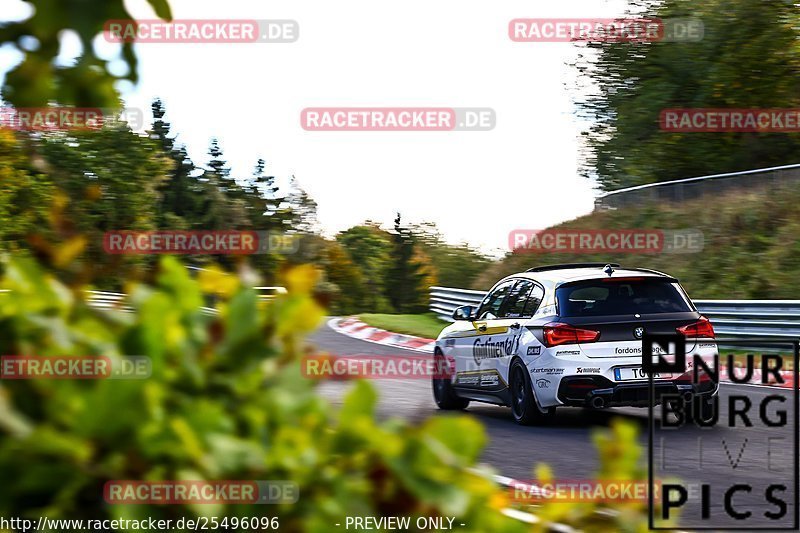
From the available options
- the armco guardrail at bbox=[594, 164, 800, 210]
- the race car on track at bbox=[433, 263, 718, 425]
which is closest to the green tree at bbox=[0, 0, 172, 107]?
the race car on track at bbox=[433, 263, 718, 425]

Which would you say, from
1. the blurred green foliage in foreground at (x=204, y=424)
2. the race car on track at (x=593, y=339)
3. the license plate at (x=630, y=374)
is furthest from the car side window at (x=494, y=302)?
the blurred green foliage in foreground at (x=204, y=424)

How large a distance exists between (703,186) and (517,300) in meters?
20.9

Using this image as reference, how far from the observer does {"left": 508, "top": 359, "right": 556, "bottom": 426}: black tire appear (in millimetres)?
11586

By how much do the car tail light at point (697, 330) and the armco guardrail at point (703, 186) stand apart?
18728 mm

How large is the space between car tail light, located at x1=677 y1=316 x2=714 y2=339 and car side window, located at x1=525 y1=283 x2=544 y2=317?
1.46 m

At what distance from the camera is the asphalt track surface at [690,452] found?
776cm

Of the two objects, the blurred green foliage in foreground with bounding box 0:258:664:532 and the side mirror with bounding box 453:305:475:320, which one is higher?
the blurred green foliage in foreground with bounding box 0:258:664:532

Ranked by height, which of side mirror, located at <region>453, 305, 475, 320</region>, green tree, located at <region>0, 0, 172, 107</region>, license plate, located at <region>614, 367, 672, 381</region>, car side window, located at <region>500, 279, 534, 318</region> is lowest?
license plate, located at <region>614, 367, 672, 381</region>

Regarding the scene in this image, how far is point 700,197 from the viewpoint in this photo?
31.9 m

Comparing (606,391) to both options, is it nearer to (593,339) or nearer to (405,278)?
(593,339)

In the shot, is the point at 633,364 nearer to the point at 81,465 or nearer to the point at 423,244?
the point at 81,465

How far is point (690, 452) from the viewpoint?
984cm

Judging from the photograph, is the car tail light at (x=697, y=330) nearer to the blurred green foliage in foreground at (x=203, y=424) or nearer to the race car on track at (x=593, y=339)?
the race car on track at (x=593, y=339)

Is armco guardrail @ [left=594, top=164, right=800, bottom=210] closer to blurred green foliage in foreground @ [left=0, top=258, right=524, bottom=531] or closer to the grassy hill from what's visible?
the grassy hill
